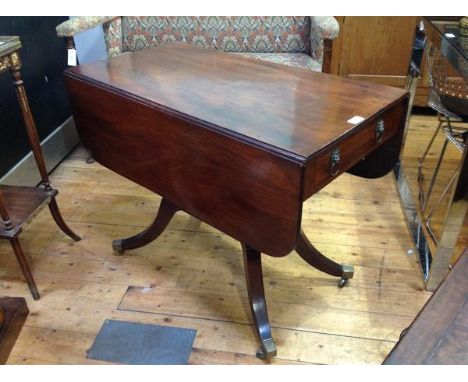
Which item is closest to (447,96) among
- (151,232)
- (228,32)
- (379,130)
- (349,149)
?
(379,130)

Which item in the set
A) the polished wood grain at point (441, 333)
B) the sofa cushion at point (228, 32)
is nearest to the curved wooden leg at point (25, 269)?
the polished wood grain at point (441, 333)

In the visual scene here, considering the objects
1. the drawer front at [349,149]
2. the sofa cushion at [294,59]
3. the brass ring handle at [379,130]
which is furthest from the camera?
the sofa cushion at [294,59]

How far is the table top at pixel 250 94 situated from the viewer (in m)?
0.98

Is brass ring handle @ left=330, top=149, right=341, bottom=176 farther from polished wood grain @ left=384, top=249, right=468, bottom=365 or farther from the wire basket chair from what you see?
the wire basket chair

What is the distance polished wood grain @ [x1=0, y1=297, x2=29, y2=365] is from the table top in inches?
30.6

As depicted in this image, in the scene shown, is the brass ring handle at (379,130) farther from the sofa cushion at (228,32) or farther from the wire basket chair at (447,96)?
the sofa cushion at (228,32)

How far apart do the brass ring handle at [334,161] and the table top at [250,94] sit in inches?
1.4

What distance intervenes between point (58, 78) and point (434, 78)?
6.10 ft

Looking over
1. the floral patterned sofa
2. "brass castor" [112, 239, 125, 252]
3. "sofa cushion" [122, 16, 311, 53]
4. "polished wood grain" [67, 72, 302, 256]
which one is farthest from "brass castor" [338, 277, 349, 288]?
"sofa cushion" [122, 16, 311, 53]

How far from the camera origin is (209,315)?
1456mm

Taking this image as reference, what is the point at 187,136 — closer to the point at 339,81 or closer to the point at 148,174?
the point at 148,174

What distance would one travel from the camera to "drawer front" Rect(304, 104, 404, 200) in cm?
94

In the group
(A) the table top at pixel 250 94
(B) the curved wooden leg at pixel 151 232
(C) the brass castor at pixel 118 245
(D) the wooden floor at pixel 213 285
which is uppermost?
(A) the table top at pixel 250 94

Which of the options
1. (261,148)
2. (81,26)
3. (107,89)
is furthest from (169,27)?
(261,148)
